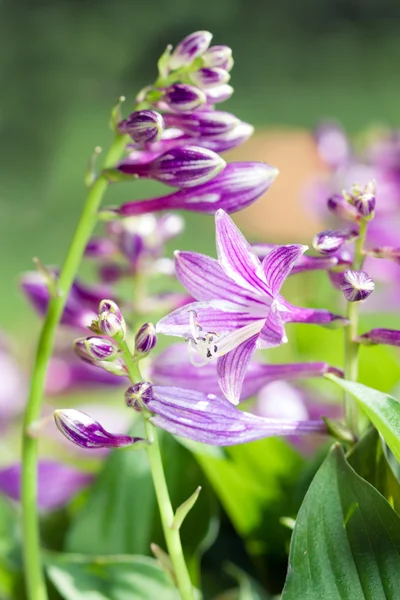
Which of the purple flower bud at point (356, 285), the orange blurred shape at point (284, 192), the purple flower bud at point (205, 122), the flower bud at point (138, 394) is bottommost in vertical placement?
the flower bud at point (138, 394)

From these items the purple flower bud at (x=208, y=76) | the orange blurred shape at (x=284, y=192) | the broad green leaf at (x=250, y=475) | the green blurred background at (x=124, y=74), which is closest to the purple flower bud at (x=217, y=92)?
the purple flower bud at (x=208, y=76)

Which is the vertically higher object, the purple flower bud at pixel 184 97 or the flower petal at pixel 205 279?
the purple flower bud at pixel 184 97

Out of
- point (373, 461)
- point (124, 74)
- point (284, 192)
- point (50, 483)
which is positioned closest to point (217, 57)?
point (373, 461)

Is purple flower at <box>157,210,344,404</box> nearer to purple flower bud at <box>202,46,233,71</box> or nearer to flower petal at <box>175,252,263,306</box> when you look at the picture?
flower petal at <box>175,252,263,306</box>

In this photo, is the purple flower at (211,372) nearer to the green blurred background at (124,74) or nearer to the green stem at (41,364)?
the green stem at (41,364)

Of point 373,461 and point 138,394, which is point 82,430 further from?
point 373,461

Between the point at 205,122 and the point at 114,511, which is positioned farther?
the point at 114,511
